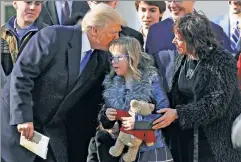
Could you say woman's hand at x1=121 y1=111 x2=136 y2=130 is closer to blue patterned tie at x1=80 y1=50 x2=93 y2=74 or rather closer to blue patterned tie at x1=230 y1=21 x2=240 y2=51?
blue patterned tie at x1=80 y1=50 x2=93 y2=74

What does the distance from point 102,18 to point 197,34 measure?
601 mm

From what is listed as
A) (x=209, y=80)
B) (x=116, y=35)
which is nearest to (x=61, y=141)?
(x=116, y=35)

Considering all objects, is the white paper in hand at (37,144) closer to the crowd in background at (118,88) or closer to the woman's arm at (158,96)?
the crowd in background at (118,88)

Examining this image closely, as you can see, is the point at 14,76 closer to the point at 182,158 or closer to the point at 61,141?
the point at 61,141

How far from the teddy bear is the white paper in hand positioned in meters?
0.43

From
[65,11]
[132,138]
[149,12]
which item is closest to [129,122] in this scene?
[132,138]

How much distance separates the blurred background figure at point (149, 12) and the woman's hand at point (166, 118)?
2.14 ft

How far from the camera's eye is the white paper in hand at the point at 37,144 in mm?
3906

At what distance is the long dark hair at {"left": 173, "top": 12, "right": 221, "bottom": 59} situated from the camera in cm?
384

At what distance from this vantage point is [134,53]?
3.86m

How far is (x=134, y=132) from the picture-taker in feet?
12.4

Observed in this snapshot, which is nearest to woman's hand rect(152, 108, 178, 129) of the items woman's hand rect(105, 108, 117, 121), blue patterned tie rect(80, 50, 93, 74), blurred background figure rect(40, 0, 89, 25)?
woman's hand rect(105, 108, 117, 121)

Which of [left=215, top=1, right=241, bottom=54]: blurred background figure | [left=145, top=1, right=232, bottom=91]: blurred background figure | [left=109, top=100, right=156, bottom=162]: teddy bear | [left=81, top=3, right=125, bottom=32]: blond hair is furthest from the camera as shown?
[left=215, top=1, right=241, bottom=54]: blurred background figure

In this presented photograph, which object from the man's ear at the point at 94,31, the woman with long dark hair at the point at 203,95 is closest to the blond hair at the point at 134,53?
the man's ear at the point at 94,31
